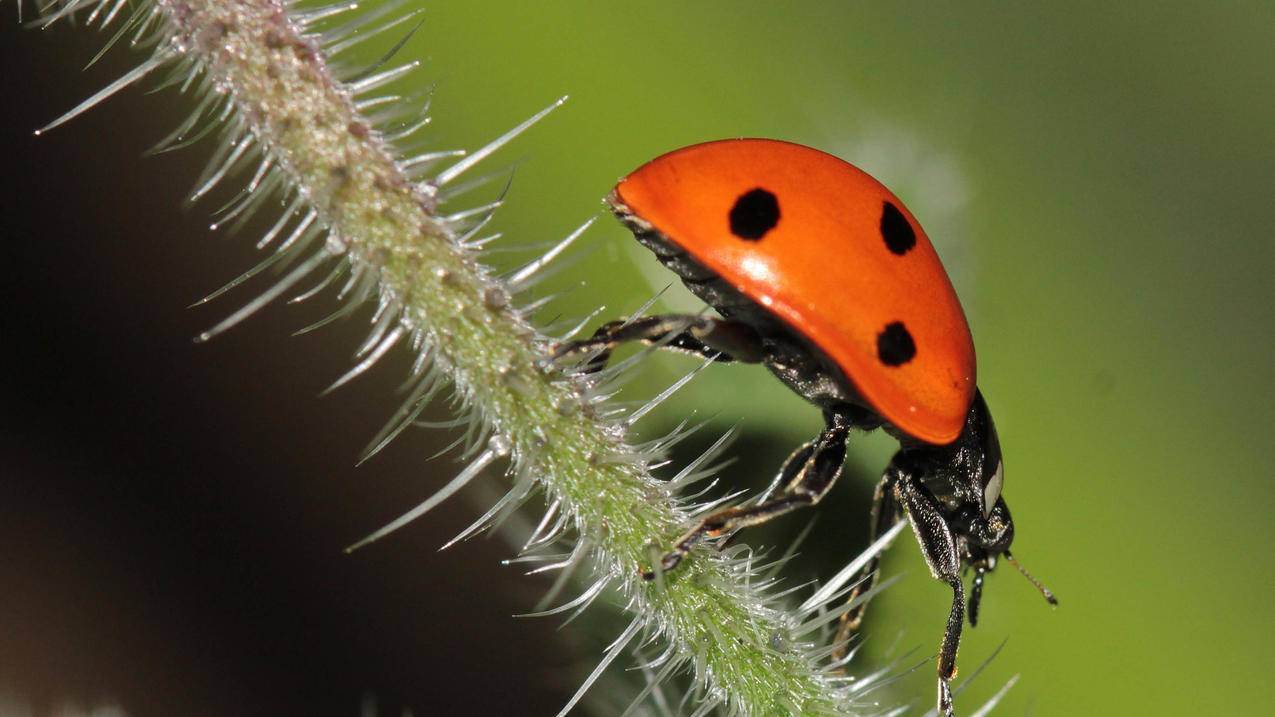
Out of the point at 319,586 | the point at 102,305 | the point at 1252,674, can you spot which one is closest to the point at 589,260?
the point at 1252,674

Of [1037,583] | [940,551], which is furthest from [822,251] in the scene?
[1037,583]

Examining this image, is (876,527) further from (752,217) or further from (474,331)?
(474,331)

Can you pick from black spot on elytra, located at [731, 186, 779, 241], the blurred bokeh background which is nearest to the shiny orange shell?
black spot on elytra, located at [731, 186, 779, 241]

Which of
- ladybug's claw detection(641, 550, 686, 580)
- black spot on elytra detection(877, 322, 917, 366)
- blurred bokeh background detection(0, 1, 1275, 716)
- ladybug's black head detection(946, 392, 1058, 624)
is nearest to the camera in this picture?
ladybug's claw detection(641, 550, 686, 580)

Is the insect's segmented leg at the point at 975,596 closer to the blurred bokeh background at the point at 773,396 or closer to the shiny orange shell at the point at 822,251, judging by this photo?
the blurred bokeh background at the point at 773,396

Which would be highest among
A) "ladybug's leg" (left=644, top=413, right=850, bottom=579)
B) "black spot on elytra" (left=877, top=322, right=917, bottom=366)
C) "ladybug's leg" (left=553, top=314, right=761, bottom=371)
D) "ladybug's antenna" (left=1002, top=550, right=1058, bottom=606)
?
"ladybug's leg" (left=553, top=314, right=761, bottom=371)

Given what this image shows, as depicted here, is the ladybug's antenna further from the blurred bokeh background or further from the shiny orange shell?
the shiny orange shell

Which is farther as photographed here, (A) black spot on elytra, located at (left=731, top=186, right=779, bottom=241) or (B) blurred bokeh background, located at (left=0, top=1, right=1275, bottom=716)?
(B) blurred bokeh background, located at (left=0, top=1, right=1275, bottom=716)
